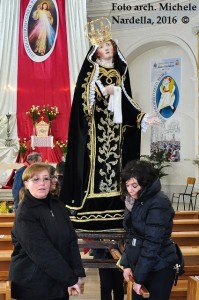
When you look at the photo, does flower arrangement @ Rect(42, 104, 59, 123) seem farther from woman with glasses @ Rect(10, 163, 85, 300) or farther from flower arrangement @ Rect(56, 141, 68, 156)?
woman with glasses @ Rect(10, 163, 85, 300)

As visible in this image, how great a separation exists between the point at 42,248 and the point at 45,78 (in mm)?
11353

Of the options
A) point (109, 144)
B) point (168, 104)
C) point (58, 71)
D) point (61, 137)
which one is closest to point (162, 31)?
point (168, 104)

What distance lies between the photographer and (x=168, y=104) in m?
14.3

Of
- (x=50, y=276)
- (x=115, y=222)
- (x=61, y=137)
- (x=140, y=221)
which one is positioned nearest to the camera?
(x=50, y=276)


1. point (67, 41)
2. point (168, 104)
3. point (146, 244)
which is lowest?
point (146, 244)

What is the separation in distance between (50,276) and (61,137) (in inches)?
418

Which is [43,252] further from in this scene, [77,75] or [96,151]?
[77,75]

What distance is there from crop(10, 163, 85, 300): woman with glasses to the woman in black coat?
35 cm

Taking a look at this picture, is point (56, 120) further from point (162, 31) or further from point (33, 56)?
point (162, 31)

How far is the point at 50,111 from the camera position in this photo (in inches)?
523

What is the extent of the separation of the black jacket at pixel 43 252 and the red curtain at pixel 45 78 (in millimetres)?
10722

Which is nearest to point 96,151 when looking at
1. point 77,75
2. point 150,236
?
point 150,236

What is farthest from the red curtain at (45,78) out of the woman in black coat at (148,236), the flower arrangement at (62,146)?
the woman in black coat at (148,236)

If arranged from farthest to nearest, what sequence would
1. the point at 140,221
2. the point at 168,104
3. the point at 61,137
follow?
the point at 168,104 < the point at 61,137 < the point at 140,221
